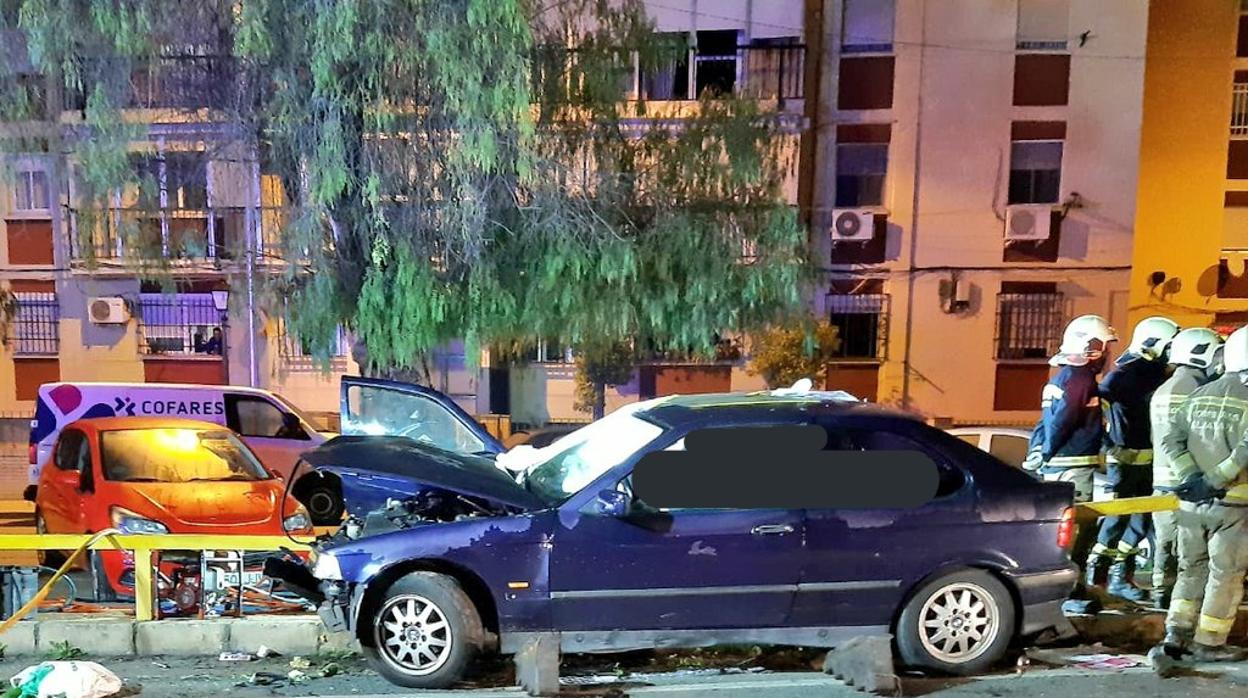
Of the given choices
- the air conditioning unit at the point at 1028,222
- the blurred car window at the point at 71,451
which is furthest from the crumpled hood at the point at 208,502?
the air conditioning unit at the point at 1028,222

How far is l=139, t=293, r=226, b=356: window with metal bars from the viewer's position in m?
12.9

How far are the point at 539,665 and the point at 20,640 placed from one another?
303 cm

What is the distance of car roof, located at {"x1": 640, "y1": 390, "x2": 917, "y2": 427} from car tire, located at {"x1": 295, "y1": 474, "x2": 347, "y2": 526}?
268 cm

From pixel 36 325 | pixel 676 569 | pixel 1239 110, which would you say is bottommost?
pixel 676 569

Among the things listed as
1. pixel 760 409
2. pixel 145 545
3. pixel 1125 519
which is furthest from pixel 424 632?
pixel 1125 519

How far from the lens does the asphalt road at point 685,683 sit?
3969 millimetres

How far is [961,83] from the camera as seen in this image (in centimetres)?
1238

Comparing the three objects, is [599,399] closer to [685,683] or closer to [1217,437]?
[685,683]

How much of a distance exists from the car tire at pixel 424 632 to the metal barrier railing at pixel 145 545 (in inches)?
32.6

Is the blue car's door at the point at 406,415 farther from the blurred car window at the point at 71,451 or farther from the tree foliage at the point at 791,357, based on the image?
the tree foliage at the point at 791,357

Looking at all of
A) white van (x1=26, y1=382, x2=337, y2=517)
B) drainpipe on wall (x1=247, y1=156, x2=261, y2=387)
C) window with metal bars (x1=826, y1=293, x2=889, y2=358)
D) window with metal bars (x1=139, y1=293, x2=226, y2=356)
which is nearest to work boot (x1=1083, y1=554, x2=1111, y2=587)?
drainpipe on wall (x1=247, y1=156, x2=261, y2=387)

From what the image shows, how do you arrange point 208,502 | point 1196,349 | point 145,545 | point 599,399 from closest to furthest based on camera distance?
point 145,545, point 1196,349, point 208,502, point 599,399

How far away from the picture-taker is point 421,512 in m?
4.30

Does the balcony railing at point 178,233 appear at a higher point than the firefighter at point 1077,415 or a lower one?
higher
